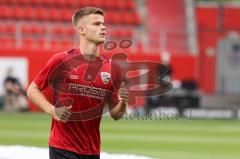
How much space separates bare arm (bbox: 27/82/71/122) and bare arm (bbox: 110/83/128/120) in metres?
0.38

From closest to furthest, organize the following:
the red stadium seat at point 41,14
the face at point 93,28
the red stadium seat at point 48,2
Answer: the face at point 93,28, the red stadium seat at point 41,14, the red stadium seat at point 48,2

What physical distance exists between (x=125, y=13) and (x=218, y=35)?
3.71 m

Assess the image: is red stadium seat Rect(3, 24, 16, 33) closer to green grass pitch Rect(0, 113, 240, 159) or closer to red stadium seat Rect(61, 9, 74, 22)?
red stadium seat Rect(61, 9, 74, 22)

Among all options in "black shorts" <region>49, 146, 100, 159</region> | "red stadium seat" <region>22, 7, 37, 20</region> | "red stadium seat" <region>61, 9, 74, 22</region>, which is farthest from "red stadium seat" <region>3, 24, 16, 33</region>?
"black shorts" <region>49, 146, 100, 159</region>

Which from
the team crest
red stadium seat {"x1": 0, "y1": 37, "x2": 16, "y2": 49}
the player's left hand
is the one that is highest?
red stadium seat {"x1": 0, "y1": 37, "x2": 16, "y2": 49}

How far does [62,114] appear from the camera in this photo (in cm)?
575

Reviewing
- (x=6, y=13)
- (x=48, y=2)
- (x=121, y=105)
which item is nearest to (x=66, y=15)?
(x=48, y=2)

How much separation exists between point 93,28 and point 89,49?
0.59 ft

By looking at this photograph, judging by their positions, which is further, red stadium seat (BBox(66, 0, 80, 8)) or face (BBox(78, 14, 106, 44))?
red stadium seat (BBox(66, 0, 80, 8))

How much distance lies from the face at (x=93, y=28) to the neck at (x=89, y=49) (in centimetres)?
6

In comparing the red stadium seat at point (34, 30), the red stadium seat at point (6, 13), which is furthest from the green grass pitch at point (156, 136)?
the red stadium seat at point (6, 13)

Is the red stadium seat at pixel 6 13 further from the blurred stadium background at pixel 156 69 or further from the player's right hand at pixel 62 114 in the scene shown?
the player's right hand at pixel 62 114

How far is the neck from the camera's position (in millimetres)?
5906

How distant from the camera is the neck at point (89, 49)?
233 inches
